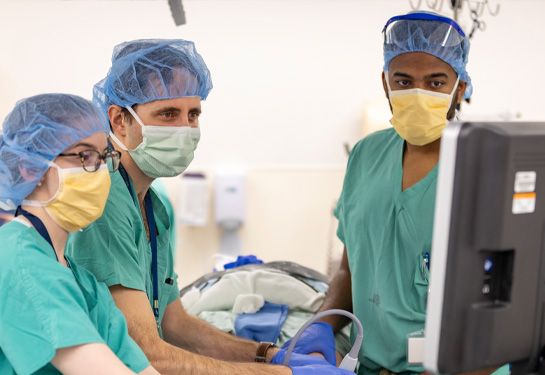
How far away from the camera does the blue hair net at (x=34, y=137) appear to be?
3.96ft

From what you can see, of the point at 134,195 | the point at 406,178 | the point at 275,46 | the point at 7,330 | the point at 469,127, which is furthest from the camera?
the point at 275,46

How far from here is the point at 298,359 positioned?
155 centimetres

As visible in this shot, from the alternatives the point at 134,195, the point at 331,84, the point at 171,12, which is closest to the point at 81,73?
the point at 171,12

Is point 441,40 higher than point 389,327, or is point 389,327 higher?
point 441,40

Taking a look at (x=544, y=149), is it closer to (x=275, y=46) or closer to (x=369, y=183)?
(x=369, y=183)

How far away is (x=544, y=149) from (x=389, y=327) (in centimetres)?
83

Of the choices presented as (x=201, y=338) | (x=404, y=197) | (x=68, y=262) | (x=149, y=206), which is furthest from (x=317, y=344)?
(x=68, y=262)

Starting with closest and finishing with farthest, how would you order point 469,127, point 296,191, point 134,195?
point 469,127
point 134,195
point 296,191

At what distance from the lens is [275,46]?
3809 mm

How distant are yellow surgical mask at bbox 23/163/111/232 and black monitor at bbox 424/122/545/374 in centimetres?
71

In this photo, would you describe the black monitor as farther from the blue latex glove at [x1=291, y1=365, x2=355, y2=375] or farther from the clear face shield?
the clear face shield

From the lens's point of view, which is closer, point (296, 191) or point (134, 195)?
point (134, 195)

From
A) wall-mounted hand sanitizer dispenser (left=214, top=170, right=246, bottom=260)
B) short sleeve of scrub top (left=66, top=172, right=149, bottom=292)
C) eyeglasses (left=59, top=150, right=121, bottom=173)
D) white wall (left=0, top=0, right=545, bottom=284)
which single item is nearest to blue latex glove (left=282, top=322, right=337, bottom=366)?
short sleeve of scrub top (left=66, top=172, right=149, bottom=292)

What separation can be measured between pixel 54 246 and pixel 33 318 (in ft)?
0.60
